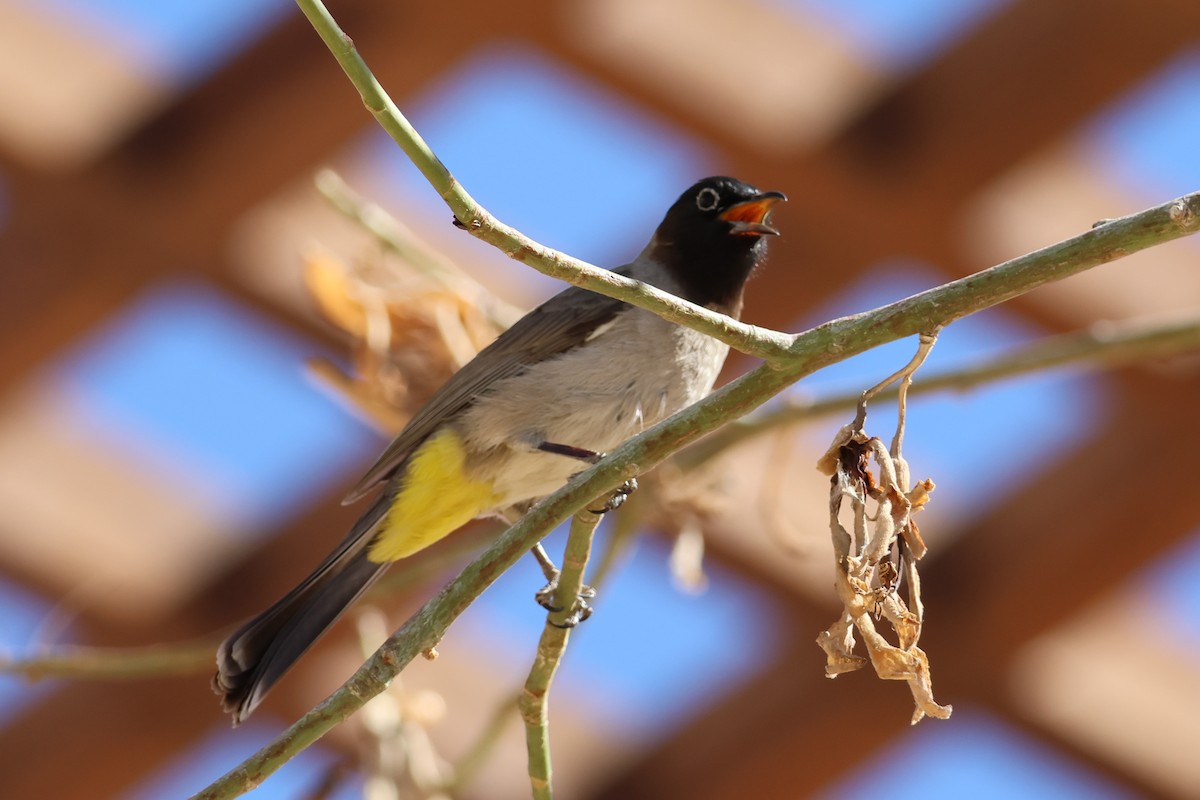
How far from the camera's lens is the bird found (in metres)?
3.54

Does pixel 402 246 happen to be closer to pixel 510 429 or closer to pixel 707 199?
pixel 510 429

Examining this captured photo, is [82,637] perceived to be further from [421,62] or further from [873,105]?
[873,105]

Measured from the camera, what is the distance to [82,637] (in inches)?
195

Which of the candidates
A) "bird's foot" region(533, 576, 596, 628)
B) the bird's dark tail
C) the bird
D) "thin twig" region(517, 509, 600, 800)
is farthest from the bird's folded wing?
"thin twig" region(517, 509, 600, 800)

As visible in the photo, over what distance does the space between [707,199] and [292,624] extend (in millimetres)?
1503

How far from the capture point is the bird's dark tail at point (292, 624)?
319cm

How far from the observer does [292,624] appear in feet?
11.2

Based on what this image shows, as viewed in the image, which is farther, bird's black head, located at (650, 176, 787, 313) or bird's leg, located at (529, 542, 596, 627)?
bird's black head, located at (650, 176, 787, 313)

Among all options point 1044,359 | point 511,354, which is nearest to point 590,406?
point 511,354

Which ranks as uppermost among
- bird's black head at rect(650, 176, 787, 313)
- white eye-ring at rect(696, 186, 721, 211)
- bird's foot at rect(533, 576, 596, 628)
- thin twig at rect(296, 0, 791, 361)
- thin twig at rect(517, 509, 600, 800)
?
white eye-ring at rect(696, 186, 721, 211)

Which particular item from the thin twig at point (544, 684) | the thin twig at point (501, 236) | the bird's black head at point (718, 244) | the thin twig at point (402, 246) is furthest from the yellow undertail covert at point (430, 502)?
the thin twig at point (501, 236)

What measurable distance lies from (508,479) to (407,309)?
0.49 m

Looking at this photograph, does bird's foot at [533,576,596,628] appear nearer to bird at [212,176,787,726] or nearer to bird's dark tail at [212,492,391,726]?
bird at [212,176,787,726]

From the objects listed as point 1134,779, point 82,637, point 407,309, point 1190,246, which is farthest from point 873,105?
point 82,637
